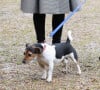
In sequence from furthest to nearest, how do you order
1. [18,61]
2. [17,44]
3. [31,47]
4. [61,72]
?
[17,44], [18,61], [61,72], [31,47]

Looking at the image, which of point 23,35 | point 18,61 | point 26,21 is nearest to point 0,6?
point 26,21

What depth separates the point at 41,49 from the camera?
346cm

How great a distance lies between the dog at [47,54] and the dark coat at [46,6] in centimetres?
39

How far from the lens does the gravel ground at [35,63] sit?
3.63 metres

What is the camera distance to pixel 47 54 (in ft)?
11.6

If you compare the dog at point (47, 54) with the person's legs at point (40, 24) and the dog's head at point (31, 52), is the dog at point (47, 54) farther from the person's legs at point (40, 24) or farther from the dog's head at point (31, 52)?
the person's legs at point (40, 24)

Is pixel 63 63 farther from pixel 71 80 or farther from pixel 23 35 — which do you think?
pixel 23 35

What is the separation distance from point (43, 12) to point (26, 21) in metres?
3.67

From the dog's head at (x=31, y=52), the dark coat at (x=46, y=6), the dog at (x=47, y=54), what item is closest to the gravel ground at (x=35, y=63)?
the dog at (x=47, y=54)

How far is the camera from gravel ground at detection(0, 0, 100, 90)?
363cm

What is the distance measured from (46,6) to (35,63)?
81cm

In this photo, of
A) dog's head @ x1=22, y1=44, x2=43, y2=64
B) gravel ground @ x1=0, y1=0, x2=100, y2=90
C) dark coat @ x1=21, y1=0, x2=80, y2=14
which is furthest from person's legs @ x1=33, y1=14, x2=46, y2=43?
dog's head @ x1=22, y1=44, x2=43, y2=64

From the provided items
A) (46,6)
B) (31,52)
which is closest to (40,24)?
(46,6)

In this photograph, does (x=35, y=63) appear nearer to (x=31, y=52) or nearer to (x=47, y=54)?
(x=47, y=54)
